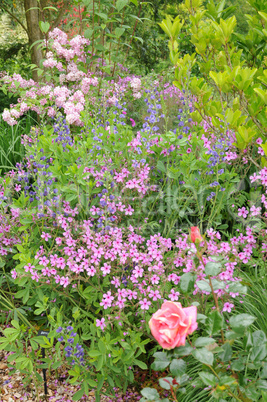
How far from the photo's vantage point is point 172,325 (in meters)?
1.18

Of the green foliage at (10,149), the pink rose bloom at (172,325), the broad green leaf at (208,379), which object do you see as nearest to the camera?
Result: the pink rose bloom at (172,325)

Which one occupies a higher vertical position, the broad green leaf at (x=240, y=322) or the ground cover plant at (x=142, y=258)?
the broad green leaf at (x=240, y=322)

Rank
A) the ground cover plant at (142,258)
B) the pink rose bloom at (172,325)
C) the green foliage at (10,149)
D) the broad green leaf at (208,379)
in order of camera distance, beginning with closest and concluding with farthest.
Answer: the pink rose bloom at (172,325), the broad green leaf at (208,379), the ground cover plant at (142,258), the green foliage at (10,149)

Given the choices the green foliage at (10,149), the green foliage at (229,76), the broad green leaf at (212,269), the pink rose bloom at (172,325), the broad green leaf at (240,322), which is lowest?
the green foliage at (10,149)

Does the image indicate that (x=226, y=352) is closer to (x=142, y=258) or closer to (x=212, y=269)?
(x=212, y=269)

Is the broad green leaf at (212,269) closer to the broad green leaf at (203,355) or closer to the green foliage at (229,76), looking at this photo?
the broad green leaf at (203,355)

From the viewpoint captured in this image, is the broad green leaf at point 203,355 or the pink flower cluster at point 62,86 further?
the pink flower cluster at point 62,86

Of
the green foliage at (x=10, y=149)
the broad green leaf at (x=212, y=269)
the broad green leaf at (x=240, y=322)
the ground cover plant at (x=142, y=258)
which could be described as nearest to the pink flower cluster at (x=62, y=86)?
the green foliage at (x=10, y=149)

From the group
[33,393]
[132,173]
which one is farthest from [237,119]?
[33,393]

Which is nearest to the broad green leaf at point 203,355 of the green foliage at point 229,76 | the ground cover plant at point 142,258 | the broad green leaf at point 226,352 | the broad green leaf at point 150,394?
the ground cover plant at point 142,258

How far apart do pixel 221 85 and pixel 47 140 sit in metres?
1.22

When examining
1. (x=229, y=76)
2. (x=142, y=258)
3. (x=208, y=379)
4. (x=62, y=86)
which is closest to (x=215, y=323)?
(x=208, y=379)

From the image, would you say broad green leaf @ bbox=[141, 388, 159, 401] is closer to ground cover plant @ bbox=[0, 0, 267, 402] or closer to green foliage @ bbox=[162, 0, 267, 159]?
ground cover plant @ bbox=[0, 0, 267, 402]

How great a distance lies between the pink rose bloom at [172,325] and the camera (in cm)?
117
